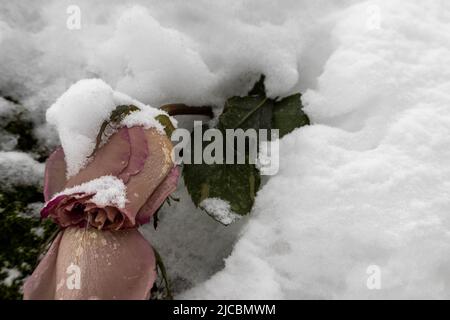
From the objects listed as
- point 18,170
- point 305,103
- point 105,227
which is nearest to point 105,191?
point 105,227

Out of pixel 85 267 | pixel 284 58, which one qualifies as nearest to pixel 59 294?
pixel 85 267

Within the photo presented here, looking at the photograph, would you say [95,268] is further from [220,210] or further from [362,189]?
[362,189]

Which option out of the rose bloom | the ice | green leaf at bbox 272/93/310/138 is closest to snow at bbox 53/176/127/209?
the rose bloom

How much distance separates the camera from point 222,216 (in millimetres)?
639

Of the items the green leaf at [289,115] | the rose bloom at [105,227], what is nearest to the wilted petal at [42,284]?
the rose bloom at [105,227]

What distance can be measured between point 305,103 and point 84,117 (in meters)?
0.35

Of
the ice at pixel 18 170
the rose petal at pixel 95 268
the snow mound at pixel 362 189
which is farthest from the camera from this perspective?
the ice at pixel 18 170

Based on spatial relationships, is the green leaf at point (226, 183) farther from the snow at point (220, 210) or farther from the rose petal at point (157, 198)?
the rose petal at point (157, 198)

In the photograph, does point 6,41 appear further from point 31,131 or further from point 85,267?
point 85,267

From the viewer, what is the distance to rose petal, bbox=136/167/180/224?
0.50m

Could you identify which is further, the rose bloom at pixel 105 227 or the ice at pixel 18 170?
the ice at pixel 18 170

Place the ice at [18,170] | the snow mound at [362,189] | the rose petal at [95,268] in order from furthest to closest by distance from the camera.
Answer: the ice at [18,170] < the snow mound at [362,189] < the rose petal at [95,268]

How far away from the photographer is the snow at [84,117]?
1.75 feet

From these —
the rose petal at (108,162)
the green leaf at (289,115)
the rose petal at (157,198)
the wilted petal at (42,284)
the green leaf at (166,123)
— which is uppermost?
the green leaf at (289,115)
